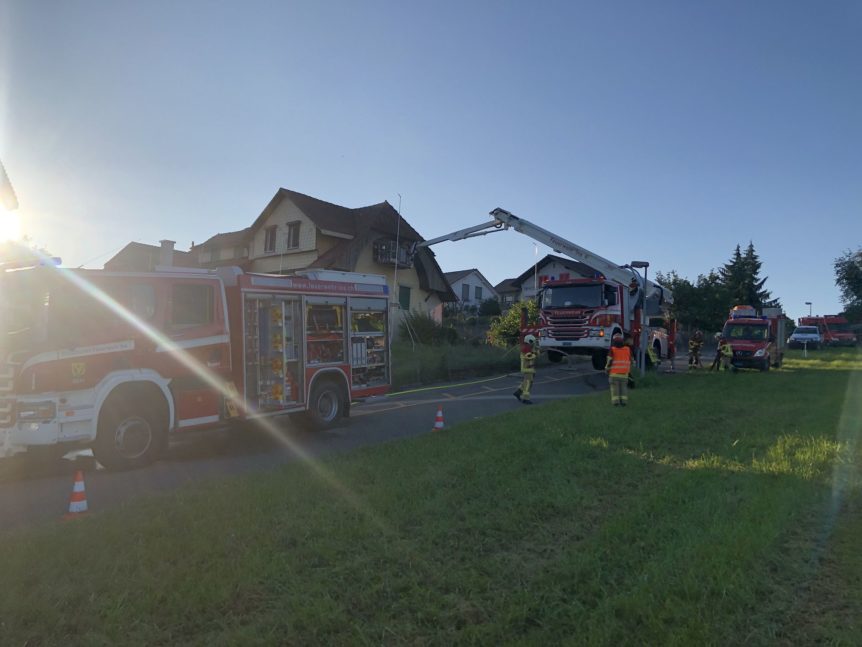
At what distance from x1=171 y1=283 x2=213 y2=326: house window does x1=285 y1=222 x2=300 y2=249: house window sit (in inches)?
850

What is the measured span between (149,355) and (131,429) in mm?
978

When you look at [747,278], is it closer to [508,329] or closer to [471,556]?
[508,329]

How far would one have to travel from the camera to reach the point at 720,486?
589cm

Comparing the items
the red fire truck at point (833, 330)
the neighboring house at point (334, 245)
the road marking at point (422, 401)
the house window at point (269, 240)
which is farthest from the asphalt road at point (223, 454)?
the red fire truck at point (833, 330)

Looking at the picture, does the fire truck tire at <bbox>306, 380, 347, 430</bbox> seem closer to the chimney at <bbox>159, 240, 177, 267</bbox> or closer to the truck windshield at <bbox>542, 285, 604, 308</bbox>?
the chimney at <bbox>159, 240, 177, 267</bbox>

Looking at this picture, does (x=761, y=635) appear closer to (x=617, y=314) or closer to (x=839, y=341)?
(x=617, y=314)

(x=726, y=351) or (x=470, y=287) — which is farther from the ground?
(x=470, y=287)

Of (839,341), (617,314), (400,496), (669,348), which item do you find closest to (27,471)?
(400,496)

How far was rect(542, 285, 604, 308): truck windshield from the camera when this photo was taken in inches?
680

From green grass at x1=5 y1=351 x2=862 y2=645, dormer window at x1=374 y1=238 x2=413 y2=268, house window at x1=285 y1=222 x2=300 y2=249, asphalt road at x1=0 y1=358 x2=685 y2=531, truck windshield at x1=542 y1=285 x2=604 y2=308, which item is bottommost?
asphalt road at x1=0 y1=358 x2=685 y2=531

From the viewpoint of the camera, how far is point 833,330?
160ft

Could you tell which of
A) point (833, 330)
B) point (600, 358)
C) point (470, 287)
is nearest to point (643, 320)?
point (600, 358)

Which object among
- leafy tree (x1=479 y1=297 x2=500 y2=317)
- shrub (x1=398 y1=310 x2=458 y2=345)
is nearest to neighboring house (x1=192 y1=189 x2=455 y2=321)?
shrub (x1=398 y1=310 x2=458 y2=345)

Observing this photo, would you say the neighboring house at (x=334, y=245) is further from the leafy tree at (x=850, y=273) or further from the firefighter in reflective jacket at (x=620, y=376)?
the leafy tree at (x=850, y=273)
